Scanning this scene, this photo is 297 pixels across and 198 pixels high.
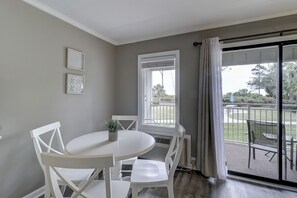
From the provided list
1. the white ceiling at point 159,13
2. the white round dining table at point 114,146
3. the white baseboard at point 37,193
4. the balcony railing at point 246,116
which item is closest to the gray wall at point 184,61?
the white ceiling at point 159,13

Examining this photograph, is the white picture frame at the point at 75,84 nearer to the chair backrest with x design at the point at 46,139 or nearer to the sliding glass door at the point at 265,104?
the chair backrest with x design at the point at 46,139

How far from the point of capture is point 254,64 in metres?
2.61

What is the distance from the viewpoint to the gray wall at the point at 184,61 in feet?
7.82

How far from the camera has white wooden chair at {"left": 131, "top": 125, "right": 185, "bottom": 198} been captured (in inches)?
61.1

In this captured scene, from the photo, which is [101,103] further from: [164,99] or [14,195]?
[14,195]

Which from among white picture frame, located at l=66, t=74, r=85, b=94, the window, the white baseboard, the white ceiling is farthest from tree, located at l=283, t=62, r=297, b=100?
the white baseboard

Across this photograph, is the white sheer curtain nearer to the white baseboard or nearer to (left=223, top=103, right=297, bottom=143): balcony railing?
(left=223, top=103, right=297, bottom=143): balcony railing

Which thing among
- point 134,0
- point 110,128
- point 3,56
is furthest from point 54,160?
point 134,0

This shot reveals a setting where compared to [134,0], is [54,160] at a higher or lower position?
lower

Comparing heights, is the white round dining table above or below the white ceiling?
below

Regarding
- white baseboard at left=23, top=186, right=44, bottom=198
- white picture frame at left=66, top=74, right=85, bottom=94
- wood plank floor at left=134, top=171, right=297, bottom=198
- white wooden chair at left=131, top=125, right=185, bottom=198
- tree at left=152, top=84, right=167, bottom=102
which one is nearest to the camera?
white wooden chair at left=131, top=125, right=185, bottom=198

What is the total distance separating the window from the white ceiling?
54 centimetres

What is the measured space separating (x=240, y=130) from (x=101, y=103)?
9.30 ft

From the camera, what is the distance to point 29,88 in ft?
6.41
